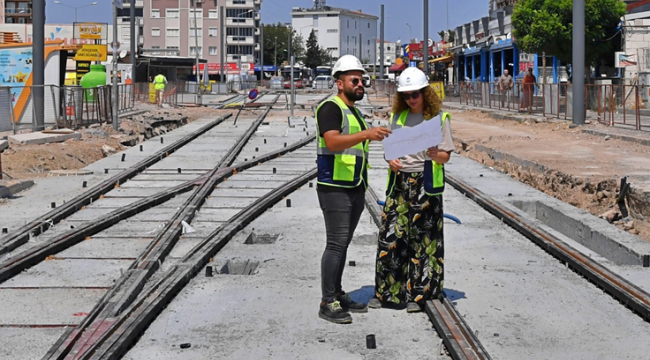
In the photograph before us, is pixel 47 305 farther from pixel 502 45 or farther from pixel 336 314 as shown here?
pixel 502 45

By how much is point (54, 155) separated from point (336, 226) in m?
14.7

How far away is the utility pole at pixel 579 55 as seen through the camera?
26.5m

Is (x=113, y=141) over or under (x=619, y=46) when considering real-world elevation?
under

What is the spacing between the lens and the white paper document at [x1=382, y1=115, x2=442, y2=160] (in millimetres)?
6996

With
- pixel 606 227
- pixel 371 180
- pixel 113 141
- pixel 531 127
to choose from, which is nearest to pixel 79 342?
pixel 606 227

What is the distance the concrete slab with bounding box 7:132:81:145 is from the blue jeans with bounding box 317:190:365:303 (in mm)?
16396

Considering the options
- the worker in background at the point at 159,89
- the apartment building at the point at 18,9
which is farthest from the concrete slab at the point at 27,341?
the apartment building at the point at 18,9

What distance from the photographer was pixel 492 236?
11.3 metres

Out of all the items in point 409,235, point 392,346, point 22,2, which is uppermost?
point 22,2

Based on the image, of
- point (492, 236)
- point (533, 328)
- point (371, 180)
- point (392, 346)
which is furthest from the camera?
point (371, 180)

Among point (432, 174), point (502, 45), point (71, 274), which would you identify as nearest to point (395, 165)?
point (432, 174)

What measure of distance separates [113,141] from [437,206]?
19226mm

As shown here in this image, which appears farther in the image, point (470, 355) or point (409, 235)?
point (409, 235)

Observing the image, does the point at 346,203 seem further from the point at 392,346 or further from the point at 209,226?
the point at 209,226
